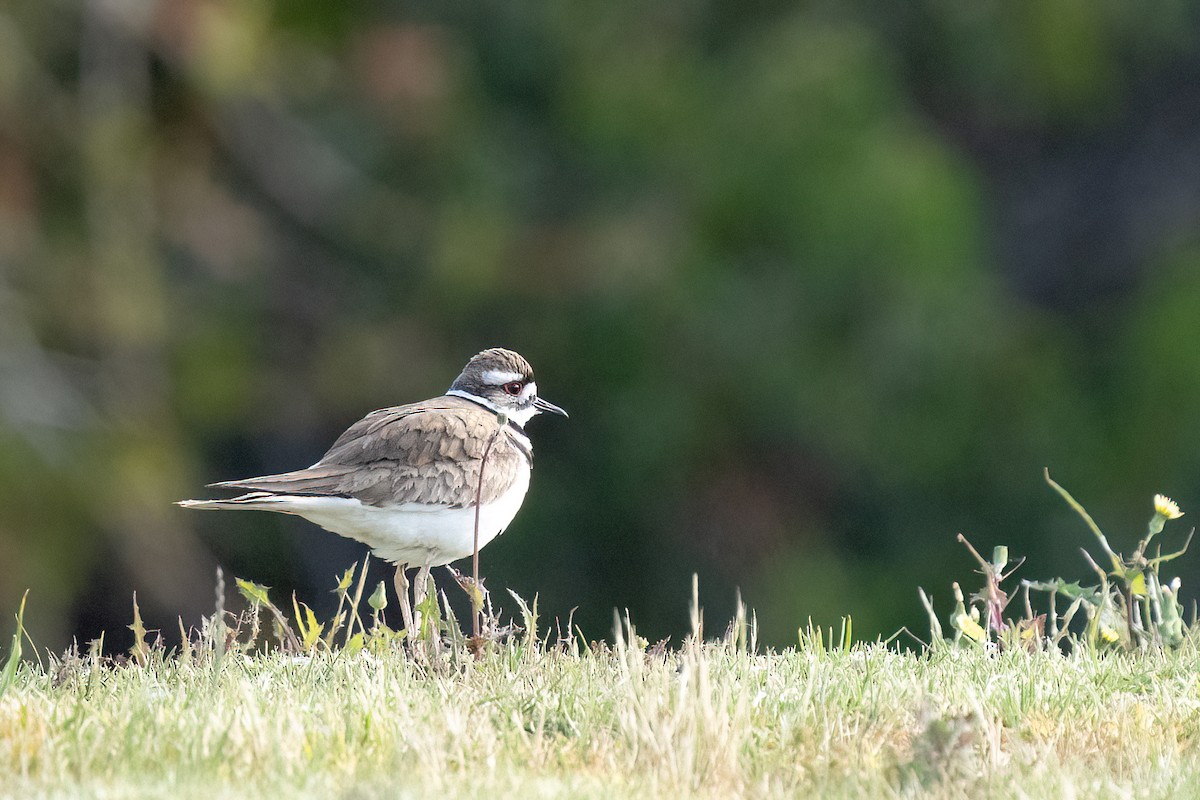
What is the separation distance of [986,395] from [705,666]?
10999mm

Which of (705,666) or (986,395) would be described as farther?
(986,395)

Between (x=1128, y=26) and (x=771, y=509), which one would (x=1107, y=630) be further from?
(x=1128, y=26)

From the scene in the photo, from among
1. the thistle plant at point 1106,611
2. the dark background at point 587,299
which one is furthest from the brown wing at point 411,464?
the dark background at point 587,299

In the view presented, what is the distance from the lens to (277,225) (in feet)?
54.9

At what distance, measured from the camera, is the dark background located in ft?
46.8

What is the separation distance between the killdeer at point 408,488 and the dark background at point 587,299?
257 inches

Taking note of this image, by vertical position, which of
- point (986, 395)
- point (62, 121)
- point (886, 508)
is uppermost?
point (62, 121)

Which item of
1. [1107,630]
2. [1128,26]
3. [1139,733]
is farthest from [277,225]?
[1139,733]

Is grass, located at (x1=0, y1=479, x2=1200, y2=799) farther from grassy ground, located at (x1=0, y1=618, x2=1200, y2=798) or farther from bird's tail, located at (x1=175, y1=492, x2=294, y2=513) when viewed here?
bird's tail, located at (x1=175, y1=492, x2=294, y2=513)

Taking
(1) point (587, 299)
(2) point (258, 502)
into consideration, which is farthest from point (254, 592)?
(1) point (587, 299)

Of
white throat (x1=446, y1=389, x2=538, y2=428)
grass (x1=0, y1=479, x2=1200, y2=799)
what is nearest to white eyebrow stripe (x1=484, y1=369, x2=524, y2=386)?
white throat (x1=446, y1=389, x2=538, y2=428)

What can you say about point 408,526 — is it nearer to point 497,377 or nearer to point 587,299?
point 497,377

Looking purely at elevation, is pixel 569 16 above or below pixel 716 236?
above

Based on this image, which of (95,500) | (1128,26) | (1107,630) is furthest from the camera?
(1128,26)
